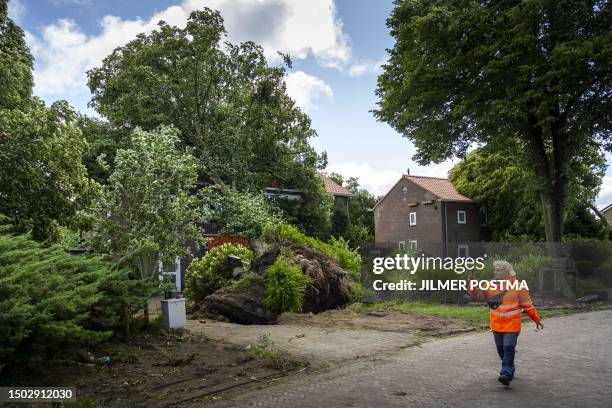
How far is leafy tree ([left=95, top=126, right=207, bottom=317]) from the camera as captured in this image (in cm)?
1134

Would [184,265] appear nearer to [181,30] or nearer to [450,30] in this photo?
[181,30]

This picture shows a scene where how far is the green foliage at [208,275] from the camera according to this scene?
15062 mm

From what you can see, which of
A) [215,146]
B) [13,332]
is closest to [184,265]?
[215,146]

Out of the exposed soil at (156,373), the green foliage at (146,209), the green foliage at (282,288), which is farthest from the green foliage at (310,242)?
the exposed soil at (156,373)

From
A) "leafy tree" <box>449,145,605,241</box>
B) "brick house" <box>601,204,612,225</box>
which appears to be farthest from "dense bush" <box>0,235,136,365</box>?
"brick house" <box>601,204,612,225</box>

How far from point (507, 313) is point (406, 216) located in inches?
1618

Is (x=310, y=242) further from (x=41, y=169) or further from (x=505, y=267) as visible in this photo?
(x=505, y=267)

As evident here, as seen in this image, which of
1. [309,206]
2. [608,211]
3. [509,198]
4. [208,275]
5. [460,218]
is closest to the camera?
[208,275]

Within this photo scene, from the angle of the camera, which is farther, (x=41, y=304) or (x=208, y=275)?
(x=208, y=275)

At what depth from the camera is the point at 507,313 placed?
6871mm

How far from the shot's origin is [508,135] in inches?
885

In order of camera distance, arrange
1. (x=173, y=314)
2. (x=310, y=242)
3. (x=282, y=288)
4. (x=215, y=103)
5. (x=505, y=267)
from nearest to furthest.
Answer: (x=505, y=267) < (x=173, y=314) < (x=282, y=288) < (x=310, y=242) < (x=215, y=103)

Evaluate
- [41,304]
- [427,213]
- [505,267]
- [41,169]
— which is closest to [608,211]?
[427,213]

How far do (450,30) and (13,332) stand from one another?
19.3 metres
